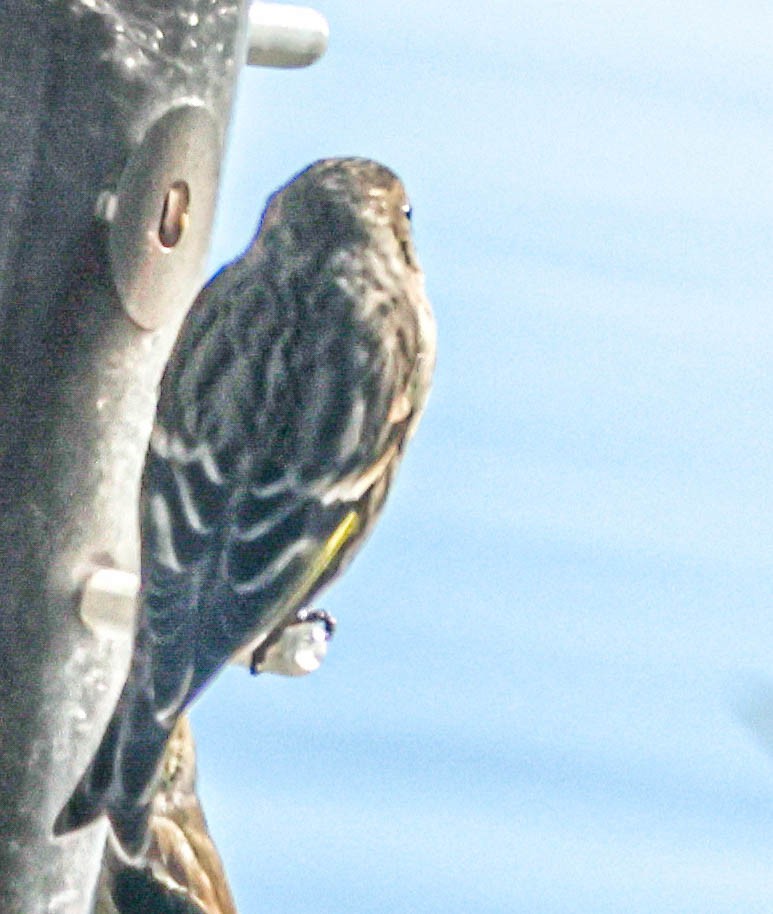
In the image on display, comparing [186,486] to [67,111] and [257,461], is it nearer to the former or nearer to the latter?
[257,461]

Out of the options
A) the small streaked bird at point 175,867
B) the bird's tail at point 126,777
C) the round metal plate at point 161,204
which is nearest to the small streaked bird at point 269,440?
the bird's tail at point 126,777

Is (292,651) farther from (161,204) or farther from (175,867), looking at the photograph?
(175,867)

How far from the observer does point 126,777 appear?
6.89 feet

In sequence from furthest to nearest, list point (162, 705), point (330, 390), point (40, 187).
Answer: point (330, 390)
point (40, 187)
point (162, 705)

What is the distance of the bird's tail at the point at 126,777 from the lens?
6.88ft

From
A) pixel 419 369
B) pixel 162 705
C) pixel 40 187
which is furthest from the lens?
pixel 419 369

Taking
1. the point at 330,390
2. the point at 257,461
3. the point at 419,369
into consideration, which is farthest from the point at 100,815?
the point at 419,369

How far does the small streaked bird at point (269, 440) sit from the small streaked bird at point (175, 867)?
0.54 m

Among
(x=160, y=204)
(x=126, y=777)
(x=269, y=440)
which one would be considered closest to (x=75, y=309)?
(x=160, y=204)

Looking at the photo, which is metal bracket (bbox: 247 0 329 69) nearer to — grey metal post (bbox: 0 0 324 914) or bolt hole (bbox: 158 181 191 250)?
grey metal post (bbox: 0 0 324 914)

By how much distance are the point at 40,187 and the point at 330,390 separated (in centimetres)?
41

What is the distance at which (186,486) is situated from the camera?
2.26m

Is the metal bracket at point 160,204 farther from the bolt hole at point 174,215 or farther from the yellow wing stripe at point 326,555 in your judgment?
the yellow wing stripe at point 326,555

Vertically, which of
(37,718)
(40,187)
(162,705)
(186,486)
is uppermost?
(40,187)
